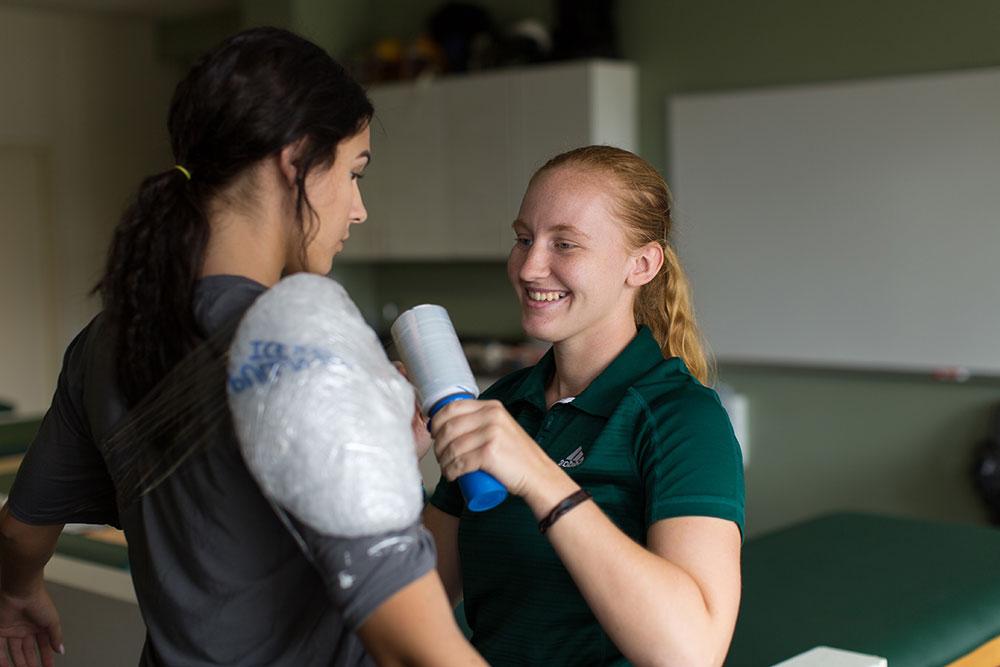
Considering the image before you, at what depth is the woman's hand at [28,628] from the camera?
148cm

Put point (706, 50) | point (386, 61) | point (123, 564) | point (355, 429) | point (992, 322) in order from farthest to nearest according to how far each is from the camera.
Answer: point (386, 61)
point (706, 50)
point (992, 322)
point (123, 564)
point (355, 429)

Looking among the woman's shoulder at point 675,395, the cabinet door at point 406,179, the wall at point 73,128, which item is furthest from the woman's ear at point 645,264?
the wall at point 73,128

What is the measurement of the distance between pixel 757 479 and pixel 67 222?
14.5 feet

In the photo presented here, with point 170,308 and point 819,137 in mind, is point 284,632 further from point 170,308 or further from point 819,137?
point 819,137

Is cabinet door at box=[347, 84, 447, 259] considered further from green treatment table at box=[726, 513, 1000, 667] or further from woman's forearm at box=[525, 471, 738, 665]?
woman's forearm at box=[525, 471, 738, 665]

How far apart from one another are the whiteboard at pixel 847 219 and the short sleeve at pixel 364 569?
3754 millimetres

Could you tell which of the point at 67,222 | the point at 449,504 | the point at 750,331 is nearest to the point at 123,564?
the point at 449,504

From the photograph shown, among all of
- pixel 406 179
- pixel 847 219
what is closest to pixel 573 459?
pixel 847 219

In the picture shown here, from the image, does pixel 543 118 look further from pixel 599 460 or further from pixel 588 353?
pixel 599 460

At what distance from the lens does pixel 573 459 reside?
56.5 inches

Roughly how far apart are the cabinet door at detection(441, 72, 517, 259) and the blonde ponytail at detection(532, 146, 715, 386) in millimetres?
3614

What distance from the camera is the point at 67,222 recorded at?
722 centimetres

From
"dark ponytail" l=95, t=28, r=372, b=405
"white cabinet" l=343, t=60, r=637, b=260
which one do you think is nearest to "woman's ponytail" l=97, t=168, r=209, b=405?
"dark ponytail" l=95, t=28, r=372, b=405

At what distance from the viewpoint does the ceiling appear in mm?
6758
